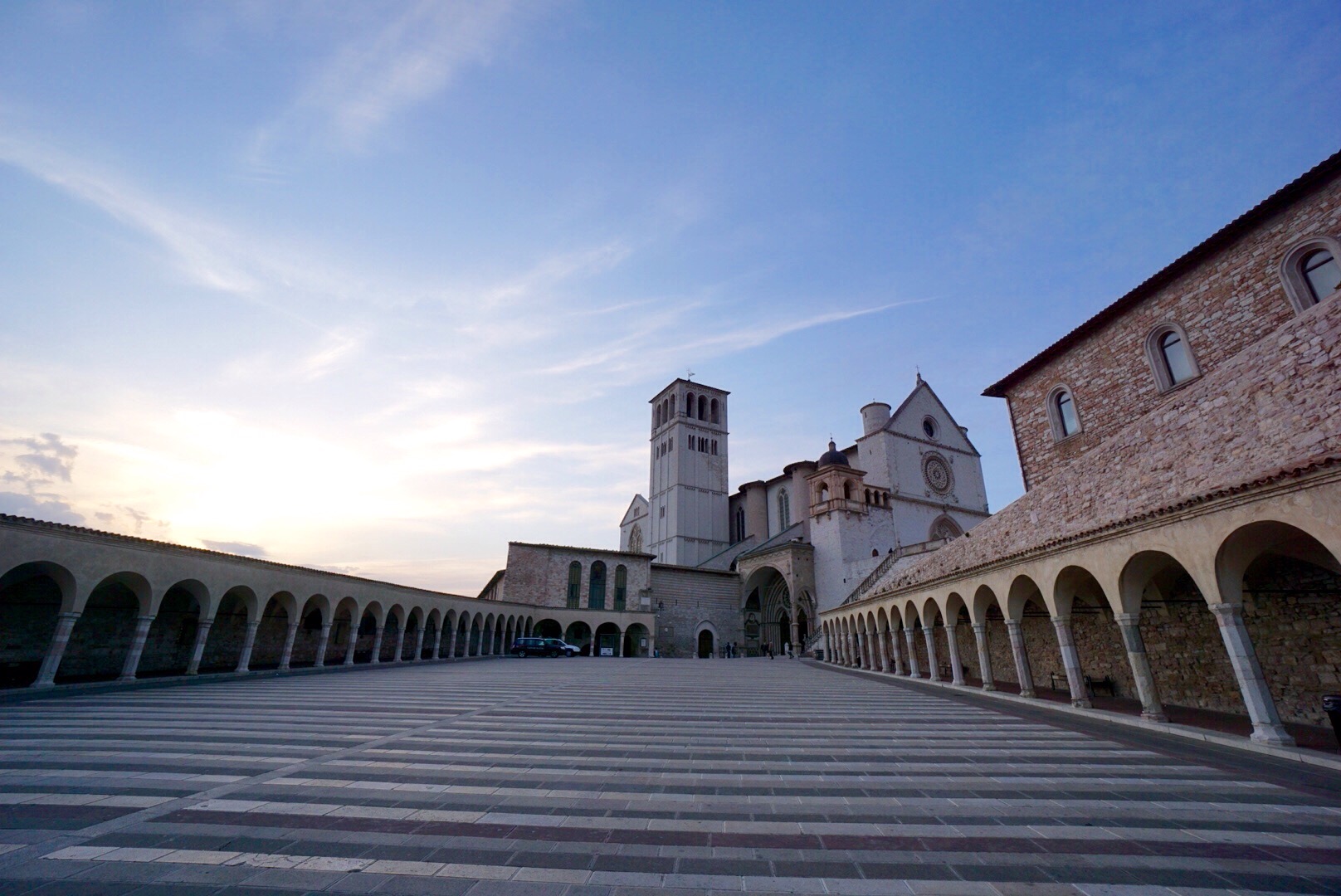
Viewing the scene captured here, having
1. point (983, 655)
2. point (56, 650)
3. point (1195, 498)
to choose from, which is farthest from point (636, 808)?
point (56, 650)

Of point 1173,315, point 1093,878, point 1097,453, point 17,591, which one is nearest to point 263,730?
point 1093,878

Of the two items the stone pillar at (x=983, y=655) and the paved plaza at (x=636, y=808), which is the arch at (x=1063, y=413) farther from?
the paved plaza at (x=636, y=808)

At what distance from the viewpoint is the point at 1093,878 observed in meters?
3.41

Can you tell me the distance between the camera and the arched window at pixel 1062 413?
16.4 m

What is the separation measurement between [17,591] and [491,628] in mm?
21726

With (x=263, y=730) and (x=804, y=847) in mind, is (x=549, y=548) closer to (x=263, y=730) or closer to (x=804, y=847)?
(x=263, y=730)

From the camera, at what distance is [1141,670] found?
910cm

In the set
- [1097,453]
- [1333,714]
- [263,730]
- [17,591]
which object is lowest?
[263,730]

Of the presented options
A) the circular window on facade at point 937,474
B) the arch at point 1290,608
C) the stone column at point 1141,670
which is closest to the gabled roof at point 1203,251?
the arch at point 1290,608

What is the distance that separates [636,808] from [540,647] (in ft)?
99.3

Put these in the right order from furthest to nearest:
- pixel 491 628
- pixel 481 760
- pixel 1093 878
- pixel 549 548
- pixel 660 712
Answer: pixel 549 548 < pixel 491 628 < pixel 660 712 < pixel 481 760 < pixel 1093 878

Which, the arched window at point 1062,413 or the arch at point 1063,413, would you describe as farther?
the arched window at point 1062,413

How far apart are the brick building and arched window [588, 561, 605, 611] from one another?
23729mm

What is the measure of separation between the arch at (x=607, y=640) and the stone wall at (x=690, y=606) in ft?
9.85
